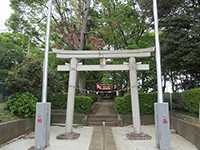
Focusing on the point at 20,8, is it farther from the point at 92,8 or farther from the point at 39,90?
the point at 39,90

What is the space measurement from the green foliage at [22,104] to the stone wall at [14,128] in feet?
1.29

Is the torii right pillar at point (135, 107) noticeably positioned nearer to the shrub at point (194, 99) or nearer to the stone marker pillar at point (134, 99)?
the stone marker pillar at point (134, 99)

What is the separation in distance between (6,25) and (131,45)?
11.1 metres

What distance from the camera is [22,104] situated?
12438 mm

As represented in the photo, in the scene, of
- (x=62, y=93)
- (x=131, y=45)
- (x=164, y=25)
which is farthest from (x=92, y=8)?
(x=164, y=25)

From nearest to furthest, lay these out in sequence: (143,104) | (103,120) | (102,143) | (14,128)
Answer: (102,143), (14,128), (103,120), (143,104)

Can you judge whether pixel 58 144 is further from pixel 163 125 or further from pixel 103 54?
pixel 103 54

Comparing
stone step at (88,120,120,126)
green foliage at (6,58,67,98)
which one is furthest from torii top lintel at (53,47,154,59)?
stone step at (88,120,120,126)

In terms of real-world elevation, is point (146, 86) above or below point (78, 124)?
above

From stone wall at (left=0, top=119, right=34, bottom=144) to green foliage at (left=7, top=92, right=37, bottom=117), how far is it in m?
0.39

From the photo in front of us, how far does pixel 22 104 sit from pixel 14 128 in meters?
1.83

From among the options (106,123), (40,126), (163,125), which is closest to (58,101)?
(106,123)

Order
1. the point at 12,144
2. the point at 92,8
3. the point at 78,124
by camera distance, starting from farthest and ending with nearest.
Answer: the point at 92,8 < the point at 78,124 < the point at 12,144

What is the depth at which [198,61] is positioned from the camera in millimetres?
12094
